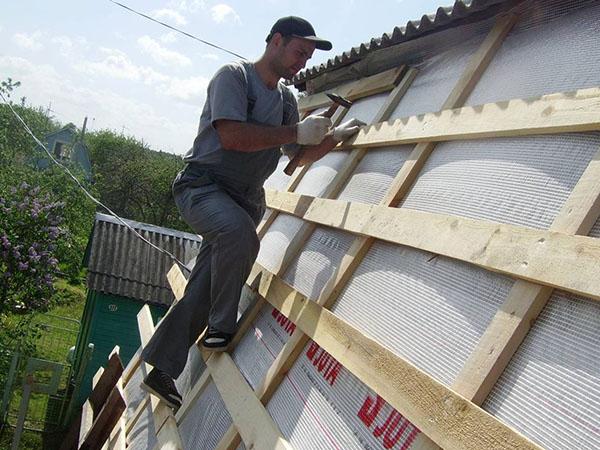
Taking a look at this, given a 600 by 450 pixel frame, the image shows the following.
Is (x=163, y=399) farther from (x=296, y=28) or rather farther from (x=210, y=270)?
(x=296, y=28)

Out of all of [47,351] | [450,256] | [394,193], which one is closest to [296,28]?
[394,193]

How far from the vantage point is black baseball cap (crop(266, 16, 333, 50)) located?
10.5 feet

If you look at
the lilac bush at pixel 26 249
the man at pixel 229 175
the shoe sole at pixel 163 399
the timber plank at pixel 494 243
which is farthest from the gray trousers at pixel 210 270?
the lilac bush at pixel 26 249

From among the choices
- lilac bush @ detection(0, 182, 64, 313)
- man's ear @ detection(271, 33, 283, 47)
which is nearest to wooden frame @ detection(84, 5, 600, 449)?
man's ear @ detection(271, 33, 283, 47)

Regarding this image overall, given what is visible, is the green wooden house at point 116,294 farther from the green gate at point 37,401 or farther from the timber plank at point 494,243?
the timber plank at point 494,243

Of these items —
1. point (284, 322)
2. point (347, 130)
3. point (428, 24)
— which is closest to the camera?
point (284, 322)

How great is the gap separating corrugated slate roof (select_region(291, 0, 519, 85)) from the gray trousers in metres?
1.18

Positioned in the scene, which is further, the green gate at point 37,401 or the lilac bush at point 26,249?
the lilac bush at point 26,249

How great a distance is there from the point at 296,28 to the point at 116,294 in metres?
11.1

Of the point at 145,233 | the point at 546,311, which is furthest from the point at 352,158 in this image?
the point at 145,233

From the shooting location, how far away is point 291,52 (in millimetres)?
3234

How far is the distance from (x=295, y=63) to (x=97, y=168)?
143ft

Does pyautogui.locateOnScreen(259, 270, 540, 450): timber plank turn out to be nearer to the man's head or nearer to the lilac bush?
the man's head

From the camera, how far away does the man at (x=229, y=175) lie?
3.04m
